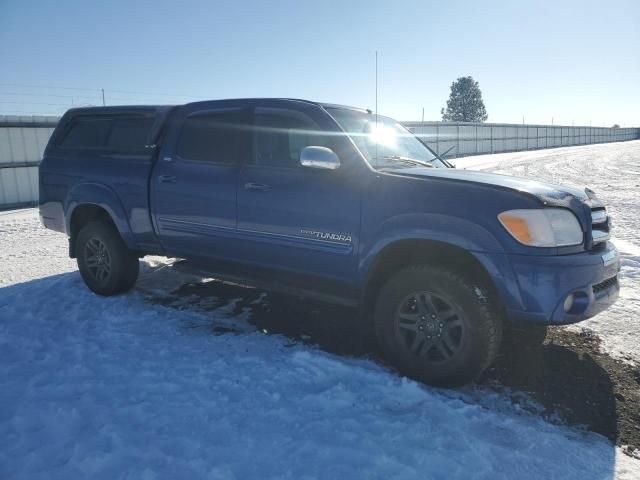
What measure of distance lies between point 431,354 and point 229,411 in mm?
1388

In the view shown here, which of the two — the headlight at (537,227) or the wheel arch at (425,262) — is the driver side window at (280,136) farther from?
the headlight at (537,227)

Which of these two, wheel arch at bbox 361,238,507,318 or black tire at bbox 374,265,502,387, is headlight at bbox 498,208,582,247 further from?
black tire at bbox 374,265,502,387

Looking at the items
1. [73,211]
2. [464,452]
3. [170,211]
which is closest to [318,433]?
[464,452]

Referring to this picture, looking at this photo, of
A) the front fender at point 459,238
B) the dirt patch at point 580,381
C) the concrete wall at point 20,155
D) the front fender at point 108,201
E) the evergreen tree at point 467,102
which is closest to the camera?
the dirt patch at point 580,381

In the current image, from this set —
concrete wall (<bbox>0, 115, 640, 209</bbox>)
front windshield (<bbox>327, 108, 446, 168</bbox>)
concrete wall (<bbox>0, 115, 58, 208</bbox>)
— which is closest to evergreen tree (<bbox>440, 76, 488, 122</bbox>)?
concrete wall (<bbox>0, 115, 640, 209</bbox>)

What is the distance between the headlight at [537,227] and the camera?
2676mm

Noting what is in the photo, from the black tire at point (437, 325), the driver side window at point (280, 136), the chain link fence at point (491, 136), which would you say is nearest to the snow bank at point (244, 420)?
the black tire at point (437, 325)

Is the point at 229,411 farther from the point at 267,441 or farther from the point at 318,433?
the point at 318,433

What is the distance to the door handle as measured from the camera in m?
3.59

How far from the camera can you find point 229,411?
2682mm

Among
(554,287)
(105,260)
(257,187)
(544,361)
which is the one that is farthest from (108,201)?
(544,361)

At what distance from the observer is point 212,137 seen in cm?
411

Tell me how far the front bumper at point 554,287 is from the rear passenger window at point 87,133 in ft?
14.1

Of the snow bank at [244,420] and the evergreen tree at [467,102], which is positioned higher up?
the evergreen tree at [467,102]
